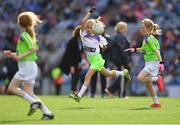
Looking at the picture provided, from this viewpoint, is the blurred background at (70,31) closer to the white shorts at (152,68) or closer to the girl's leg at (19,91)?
the white shorts at (152,68)

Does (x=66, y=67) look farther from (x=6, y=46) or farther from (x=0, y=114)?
(x=6, y=46)

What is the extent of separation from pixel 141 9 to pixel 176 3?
165cm

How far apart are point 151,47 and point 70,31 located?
18.6 metres

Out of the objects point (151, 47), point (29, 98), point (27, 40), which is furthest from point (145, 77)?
point (27, 40)

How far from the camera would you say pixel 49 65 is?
113 ft

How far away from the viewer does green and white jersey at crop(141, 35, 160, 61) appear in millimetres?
17016

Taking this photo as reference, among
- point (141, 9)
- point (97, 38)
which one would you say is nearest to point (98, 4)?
point (141, 9)

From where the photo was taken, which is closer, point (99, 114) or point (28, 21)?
point (28, 21)

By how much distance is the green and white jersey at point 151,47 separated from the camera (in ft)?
55.8

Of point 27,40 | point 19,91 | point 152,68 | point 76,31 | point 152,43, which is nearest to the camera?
point 27,40

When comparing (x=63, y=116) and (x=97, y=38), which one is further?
(x=97, y=38)

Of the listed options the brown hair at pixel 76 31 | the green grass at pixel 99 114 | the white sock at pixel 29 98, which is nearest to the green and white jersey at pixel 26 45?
the white sock at pixel 29 98

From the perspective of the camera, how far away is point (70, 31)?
35.5 m

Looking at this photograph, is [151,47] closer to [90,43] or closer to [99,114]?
[90,43]
